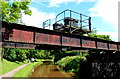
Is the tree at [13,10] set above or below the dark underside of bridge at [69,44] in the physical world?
above

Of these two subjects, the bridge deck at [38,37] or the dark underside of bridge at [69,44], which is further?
the dark underside of bridge at [69,44]

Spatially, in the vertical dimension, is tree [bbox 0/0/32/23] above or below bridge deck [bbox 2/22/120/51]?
above

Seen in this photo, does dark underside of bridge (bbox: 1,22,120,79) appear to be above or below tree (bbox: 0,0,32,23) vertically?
below

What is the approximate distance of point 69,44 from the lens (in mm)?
11609

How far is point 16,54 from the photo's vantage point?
35219mm

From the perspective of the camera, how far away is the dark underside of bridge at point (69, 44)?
873 cm

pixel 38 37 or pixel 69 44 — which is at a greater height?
pixel 38 37

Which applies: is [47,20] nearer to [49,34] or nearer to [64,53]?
[49,34]

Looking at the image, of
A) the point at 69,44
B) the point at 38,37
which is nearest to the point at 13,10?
the point at 38,37

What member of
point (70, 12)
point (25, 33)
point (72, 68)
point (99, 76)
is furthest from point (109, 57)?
point (25, 33)

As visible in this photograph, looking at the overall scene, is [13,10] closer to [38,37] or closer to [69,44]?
[38,37]

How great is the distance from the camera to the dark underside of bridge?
28.7 ft

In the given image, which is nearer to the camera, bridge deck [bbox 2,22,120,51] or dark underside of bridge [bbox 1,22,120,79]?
bridge deck [bbox 2,22,120,51]

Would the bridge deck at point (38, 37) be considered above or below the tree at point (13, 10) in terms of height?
below
